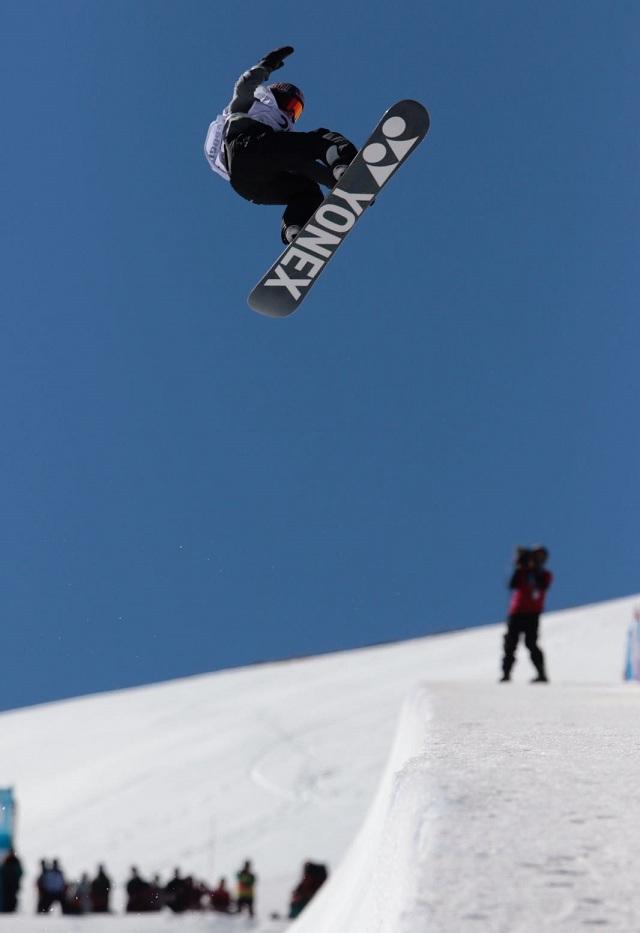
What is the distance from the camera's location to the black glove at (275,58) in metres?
6.92

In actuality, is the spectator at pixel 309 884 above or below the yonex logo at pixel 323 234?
below

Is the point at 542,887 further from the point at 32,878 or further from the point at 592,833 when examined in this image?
the point at 32,878

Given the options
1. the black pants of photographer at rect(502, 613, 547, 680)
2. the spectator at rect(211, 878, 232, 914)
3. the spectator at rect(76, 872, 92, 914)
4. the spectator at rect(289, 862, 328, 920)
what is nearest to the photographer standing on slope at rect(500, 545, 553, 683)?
the black pants of photographer at rect(502, 613, 547, 680)

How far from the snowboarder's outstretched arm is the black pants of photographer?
224 inches

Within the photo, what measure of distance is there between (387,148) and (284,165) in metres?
0.74

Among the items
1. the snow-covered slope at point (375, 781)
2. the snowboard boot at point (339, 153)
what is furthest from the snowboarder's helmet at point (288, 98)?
the snow-covered slope at point (375, 781)

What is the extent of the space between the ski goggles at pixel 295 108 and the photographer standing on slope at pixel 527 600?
4747 mm

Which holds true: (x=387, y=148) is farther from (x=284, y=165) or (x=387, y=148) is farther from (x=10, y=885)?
(x=10, y=885)

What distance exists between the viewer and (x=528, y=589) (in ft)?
34.3

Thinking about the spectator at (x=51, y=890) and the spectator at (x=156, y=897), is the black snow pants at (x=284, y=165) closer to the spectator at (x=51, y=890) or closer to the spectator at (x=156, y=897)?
the spectator at (x=51, y=890)

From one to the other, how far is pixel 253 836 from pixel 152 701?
69.1 feet

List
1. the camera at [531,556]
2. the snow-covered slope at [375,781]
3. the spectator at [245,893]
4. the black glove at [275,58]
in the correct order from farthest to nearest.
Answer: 1. the spectator at [245,893]
2. the camera at [531,556]
3. the black glove at [275,58]
4. the snow-covered slope at [375,781]

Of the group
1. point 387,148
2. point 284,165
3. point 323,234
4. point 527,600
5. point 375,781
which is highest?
point 387,148

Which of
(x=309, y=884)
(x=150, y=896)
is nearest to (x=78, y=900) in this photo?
(x=150, y=896)
